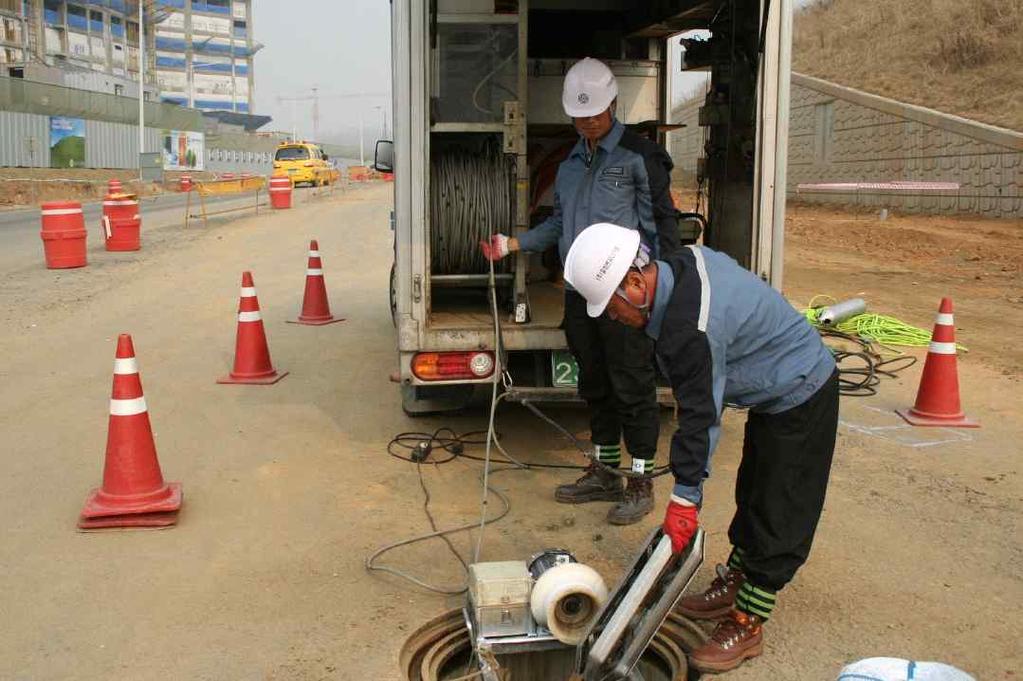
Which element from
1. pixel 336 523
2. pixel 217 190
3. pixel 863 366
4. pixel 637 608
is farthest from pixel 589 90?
pixel 217 190

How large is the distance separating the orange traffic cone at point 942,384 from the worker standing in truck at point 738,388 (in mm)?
3440

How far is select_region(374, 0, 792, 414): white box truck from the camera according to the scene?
5398mm

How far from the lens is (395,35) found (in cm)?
558

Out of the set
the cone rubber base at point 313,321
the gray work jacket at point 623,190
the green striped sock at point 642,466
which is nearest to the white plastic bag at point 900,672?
the green striped sock at point 642,466

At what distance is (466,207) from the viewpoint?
19.4 feet

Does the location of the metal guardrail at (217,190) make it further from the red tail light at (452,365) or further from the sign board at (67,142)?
the sign board at (67,142)

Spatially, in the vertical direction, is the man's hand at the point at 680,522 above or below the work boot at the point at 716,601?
above

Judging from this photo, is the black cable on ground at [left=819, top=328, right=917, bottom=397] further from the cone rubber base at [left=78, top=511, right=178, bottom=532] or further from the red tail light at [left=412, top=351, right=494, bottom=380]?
the cone rubber base at [left=78, top=511, right=178, bottom=532]

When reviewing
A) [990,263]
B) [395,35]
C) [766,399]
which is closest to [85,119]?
[990,263]

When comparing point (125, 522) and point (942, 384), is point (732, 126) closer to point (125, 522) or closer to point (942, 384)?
point (942, 384)

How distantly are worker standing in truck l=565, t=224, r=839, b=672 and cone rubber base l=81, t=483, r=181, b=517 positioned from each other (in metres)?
2.70

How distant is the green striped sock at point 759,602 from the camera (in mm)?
3705

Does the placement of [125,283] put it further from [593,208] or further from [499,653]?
[499,653]

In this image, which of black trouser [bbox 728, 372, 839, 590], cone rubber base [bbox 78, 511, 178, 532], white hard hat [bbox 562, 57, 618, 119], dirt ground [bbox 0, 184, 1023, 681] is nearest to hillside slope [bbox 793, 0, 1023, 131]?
dirt ground [bbox 0, 184, 1023, 681]
